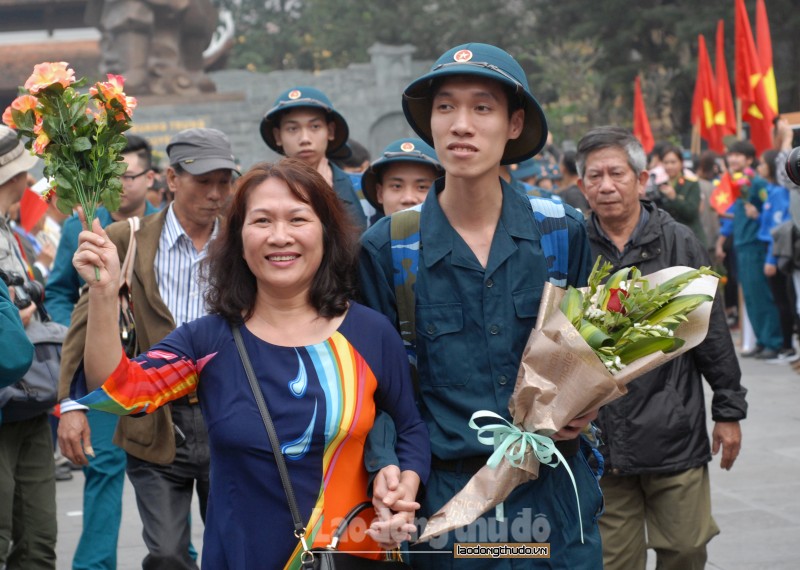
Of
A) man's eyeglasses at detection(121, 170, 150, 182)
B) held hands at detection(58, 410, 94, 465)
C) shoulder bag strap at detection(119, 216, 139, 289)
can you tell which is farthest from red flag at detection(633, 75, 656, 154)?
held hands at detection(58, 410, 94, 465)

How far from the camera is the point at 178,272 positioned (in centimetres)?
495

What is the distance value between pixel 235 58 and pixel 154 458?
191ft

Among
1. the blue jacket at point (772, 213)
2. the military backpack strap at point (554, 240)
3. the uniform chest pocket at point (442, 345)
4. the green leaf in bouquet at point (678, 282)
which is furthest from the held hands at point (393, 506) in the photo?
the blue jacket at point (772, 213)

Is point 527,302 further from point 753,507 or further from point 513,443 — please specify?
point 753,507

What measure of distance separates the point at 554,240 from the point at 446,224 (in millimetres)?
313

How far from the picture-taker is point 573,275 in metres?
3.41

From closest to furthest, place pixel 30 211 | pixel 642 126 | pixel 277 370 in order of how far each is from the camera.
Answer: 1. pixel 277 370
2. pixel 30 211
3. pixel 642 126

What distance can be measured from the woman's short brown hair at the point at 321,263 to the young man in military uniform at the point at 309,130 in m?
2.70

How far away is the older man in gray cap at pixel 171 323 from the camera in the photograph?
4641 mm

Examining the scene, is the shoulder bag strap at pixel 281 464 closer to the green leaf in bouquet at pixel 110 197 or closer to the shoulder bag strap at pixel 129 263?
the green leaf in bouquet at pixel 110 197

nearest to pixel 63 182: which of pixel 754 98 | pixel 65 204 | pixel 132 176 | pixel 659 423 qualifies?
pixel 65 204

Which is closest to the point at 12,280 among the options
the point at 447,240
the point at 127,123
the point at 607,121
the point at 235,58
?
the point at 127,123

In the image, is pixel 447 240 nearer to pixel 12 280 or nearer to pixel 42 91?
pixel 42 91

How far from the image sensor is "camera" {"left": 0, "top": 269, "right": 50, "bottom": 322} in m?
4.57
